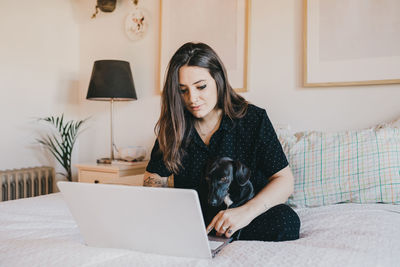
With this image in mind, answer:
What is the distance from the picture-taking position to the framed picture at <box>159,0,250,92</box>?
2.22m

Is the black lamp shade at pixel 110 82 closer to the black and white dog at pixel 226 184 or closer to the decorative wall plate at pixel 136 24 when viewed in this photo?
the decorative wall plate at pixel 136 24

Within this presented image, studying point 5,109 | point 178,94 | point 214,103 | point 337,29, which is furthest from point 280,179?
point 5,109

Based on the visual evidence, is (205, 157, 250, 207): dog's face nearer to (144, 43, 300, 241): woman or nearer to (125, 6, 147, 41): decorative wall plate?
(144, 43, 300, 241): woman

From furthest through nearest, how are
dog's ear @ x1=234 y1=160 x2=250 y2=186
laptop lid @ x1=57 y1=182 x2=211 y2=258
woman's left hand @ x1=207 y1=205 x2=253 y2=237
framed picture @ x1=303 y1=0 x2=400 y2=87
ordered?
framed picture @ x1=303 y1=0 x2=400 y2=87, dog's ear @ x1=234 y1=160 x2=250 y2=186, woman's left hand @ x1=207 y1=205 x2=253 y2=237, laptop lid @ x1=57 y1=182 x2=211 y2=258

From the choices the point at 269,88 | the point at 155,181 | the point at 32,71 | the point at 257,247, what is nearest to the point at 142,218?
the point at 257,247

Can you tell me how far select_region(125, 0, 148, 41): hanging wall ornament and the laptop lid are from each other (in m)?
2.03

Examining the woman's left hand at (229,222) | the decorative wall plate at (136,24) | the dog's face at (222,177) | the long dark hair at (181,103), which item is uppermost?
the decorative wall plate at (136,24)

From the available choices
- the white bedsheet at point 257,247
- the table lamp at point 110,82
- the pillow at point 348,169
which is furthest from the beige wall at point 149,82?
the white bedsheet at point 257,247

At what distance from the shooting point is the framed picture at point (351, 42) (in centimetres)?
182

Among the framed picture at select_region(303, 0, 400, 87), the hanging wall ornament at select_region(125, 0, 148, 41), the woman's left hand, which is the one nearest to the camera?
the woman's left hand

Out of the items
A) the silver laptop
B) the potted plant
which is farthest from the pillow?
the potted plant

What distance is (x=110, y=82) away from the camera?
2.38 m

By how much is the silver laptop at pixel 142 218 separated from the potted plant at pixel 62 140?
1.97 metres

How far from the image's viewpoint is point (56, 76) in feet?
9.29
